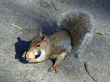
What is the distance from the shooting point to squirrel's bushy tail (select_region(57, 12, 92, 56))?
14.2 feet

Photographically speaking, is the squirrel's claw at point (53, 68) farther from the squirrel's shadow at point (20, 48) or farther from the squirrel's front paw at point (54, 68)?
the squirrel's shadow at point (20, 48)

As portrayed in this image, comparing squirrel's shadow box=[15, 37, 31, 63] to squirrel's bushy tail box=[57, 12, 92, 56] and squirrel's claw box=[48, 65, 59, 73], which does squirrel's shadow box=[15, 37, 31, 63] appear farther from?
squirrel's bushy tail box=[57, 12, 92, 56]

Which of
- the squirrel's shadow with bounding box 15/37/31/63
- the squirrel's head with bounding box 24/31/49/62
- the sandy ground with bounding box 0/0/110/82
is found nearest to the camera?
the squirrel's head with bounding box 24/31/49/62

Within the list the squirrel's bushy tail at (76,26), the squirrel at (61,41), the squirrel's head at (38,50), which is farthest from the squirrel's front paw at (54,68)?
the squirrel's bushy tail at (76,26)

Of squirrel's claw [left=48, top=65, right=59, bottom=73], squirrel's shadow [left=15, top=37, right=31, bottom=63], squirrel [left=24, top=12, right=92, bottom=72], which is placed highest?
squirrel [left=24, top=12, right=92, bottom=72]

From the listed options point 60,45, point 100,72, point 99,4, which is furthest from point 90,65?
point 99,4

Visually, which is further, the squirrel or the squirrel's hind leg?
the squirrel's hind leg

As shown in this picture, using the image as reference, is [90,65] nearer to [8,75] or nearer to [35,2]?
[8,75]

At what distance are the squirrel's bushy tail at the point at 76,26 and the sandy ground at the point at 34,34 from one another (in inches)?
5.2

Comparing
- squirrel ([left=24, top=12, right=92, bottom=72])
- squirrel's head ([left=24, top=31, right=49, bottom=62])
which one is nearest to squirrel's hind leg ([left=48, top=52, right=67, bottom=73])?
squirrel ([left=24, top=12, right=92, bottom=72])

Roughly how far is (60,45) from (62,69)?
264mm

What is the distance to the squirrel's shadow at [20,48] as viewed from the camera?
4.24 m

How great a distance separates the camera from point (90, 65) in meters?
4.35

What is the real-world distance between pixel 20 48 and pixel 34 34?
35 centimetres
